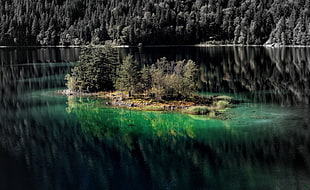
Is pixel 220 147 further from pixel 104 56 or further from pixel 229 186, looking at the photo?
pixel 104 56

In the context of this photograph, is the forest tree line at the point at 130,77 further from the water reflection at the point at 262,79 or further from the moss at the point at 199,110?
the water reflection at the point at 262,79

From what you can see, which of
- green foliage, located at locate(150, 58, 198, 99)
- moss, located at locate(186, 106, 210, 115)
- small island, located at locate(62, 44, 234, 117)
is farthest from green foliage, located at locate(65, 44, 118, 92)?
moss, located at locate(186, 106, 210, 115)

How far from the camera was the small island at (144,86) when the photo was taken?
2655 inches

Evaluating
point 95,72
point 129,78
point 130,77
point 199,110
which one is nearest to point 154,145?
point 199,110

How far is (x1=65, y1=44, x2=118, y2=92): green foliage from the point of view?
3285 inches

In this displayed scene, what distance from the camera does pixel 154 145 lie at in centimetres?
4769

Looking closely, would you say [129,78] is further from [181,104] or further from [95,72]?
[95,72]

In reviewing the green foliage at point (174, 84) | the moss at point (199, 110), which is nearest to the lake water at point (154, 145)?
the moss at point (199, 110)

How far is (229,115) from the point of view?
6028 centimetres

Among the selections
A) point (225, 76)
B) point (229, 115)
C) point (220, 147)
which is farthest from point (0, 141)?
point (225, 76)

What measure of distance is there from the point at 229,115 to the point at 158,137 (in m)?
14.9

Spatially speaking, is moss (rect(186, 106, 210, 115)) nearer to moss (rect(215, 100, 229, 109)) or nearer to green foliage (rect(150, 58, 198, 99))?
moss (rect(215, 100, 229, 109))

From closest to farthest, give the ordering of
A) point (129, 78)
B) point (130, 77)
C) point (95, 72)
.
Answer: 1. point (130, 77)
2. point (129, 78)
3. point (95, 72)

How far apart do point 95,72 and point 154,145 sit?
39854mm
